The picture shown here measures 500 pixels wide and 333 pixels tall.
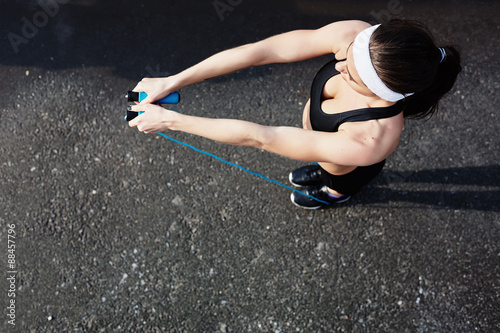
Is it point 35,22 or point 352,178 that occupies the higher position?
point 35,22

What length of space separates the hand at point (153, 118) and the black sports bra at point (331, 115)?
28.7 inches

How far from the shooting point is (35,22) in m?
3.50

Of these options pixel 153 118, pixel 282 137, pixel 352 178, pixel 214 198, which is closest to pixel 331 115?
pixel 282 137

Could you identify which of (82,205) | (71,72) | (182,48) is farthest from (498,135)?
(71,72)

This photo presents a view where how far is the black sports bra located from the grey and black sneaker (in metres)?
0.89

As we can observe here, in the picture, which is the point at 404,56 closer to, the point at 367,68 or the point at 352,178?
the point at 367,68

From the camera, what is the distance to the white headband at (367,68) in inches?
60.6

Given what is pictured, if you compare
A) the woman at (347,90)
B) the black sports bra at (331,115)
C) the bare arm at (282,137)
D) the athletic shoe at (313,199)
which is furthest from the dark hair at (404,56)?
the athletic shoe at (313,199)

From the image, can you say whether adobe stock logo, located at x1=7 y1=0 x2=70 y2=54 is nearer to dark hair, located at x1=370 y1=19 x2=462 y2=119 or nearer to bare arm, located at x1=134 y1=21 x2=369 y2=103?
bare arm, located at x1=134 y1=21 x2=369 y2=103

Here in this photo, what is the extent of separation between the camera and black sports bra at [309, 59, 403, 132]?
1.74m

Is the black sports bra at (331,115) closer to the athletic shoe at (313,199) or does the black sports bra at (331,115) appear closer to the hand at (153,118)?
the hand at (153,118)

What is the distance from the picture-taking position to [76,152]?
10.2ft

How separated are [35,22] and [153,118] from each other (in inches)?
98.1

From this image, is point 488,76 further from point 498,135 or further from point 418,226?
point 418,226
